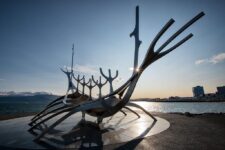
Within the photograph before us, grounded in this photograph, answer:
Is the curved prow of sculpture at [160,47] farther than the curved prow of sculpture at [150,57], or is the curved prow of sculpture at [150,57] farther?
the curved prow of sculpture at [150,57]

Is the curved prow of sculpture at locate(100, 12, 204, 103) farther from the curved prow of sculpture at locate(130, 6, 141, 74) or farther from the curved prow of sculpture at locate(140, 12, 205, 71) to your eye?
the curved prow of sculpture at locate(130, 6, 141, 74)

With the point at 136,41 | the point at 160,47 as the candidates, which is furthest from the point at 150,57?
the point at 136,41

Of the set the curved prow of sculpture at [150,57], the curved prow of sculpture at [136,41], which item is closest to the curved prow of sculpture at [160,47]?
the curved prow of sculpture at [150,57]

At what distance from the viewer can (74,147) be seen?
9258mm

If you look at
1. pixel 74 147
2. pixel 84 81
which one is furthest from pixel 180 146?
pixel 84 81

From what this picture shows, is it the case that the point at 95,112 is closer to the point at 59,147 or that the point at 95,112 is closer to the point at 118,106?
the point at 118,106

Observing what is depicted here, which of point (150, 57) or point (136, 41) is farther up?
point (136, 41)

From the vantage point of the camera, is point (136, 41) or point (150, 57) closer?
point (150, 57)

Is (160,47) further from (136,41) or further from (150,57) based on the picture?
(136,41)

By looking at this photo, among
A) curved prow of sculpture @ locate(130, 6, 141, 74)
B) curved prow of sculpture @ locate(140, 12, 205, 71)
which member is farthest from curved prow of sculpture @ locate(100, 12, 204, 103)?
curved prow of sculpture @ locate(130, 6, 141, 74)

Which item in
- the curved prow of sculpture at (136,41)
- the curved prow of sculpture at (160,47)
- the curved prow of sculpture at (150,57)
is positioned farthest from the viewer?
the curved prow of sculpture at (136,41)

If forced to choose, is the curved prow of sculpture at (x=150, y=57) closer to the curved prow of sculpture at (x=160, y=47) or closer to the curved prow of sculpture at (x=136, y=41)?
the curved prow of sculpture at (x=160, y=47)

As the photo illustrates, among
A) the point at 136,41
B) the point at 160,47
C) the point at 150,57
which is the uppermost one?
the point at 136,41

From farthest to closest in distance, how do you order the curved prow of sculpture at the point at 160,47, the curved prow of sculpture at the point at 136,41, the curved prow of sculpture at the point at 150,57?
1. the curved prow of sculpture at the point at 136,41
2. the curved prow of sculpture at the point at 150,57
3. the curved prow of sculpture at the point at 160,47
